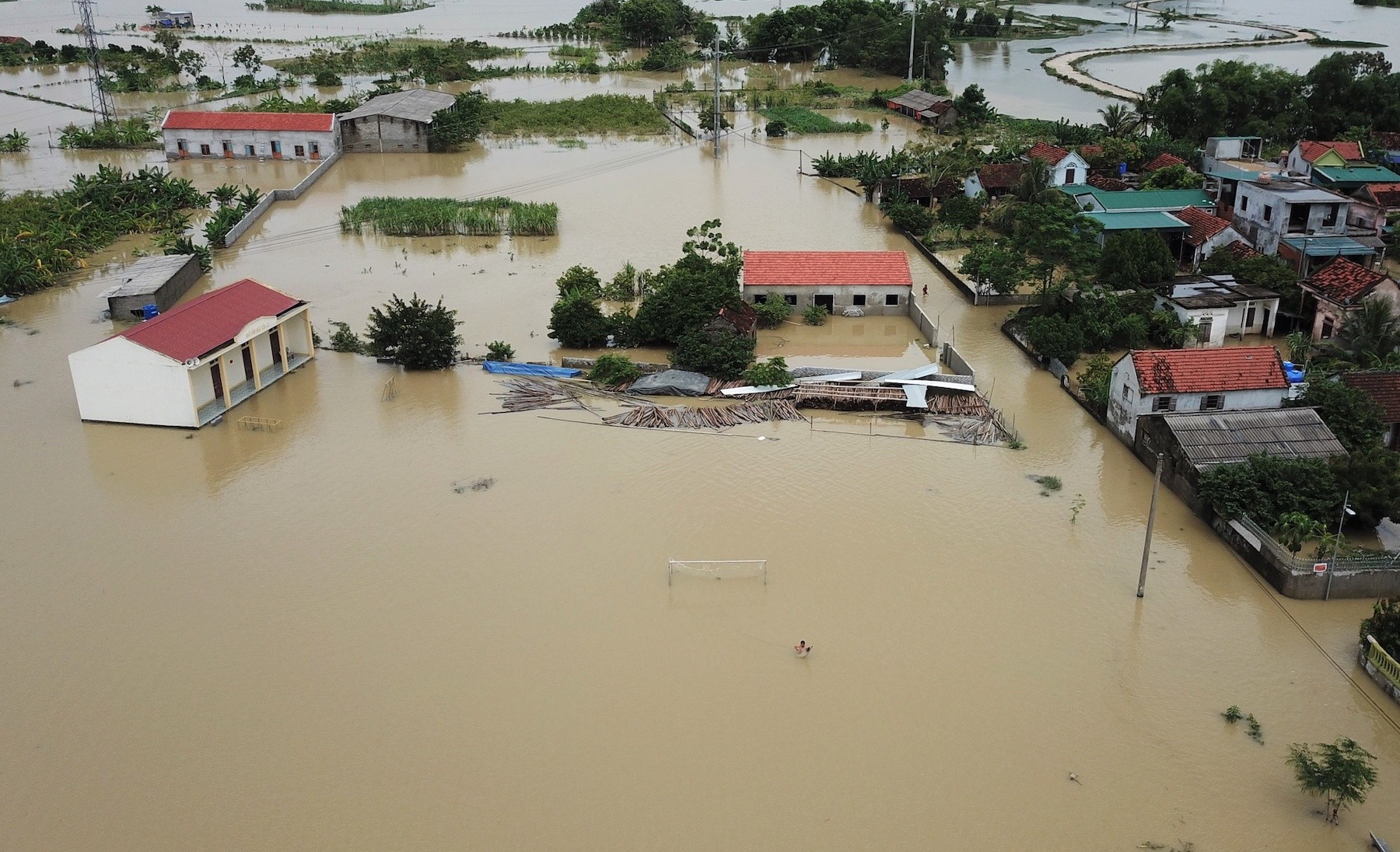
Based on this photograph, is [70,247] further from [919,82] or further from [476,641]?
[919,82]

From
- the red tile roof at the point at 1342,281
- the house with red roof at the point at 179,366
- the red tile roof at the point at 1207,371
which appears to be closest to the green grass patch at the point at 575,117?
the house with red roof at the point at 179,366

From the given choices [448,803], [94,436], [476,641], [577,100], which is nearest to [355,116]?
[577,100]

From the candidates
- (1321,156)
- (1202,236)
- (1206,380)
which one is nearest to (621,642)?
(1206,380)

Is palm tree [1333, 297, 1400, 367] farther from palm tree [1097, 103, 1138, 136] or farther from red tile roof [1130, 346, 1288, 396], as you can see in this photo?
palm tree [1097, 103, 1138, 136]

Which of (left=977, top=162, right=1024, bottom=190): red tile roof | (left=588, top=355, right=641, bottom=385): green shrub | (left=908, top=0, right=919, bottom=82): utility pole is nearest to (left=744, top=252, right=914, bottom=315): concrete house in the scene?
(left=588, top=355, right=641, bottom=385): green shrub

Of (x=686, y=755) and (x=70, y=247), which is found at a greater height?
(x=70, y=247)

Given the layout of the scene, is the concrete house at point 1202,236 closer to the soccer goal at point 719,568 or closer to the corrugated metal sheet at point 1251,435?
the corrugated metal sheet at point 1251,435
